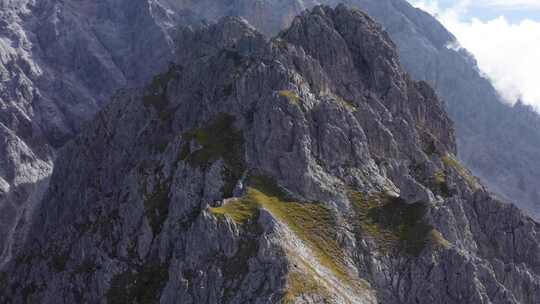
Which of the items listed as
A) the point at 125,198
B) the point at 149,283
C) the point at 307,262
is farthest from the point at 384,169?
the point at 125,198

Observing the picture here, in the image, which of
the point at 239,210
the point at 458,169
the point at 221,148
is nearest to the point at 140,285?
the point at 239,210

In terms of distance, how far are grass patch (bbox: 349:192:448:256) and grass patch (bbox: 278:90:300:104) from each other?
27160 millimetres

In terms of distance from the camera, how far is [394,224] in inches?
4929

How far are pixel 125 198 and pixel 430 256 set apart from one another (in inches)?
3531

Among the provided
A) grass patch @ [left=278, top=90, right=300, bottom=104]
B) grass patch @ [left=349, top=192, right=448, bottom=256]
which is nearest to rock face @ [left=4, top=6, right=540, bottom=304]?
grass patch @ [left=349, top=192, right=448, bottom=256]

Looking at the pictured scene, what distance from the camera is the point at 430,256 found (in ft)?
389

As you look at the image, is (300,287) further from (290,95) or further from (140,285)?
(290,95)

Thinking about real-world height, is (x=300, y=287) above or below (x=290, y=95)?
below

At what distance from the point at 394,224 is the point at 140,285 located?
5654 cm

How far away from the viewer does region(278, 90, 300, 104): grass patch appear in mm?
142738

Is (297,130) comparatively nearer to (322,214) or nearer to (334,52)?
(322,214)

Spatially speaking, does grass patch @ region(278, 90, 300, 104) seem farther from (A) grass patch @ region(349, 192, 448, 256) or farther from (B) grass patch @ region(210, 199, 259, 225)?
(B) grass patch @ region(210, 199, 259, 225)

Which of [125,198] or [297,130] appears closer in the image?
[297,130]

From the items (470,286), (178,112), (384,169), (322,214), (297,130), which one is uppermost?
(178,112)
